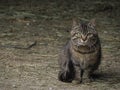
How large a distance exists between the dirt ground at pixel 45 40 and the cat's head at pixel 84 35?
61 centimetres

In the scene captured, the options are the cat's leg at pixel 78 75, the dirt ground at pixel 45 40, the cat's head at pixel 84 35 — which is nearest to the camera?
the cat's head at pixel 84 35

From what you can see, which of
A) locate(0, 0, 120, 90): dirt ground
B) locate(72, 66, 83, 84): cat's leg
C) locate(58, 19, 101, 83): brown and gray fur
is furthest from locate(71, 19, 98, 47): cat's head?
locate(0, 0, 120, 90): dirt ground

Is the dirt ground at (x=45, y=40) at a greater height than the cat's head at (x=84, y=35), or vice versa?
the cat's head at (x=84, y=35)

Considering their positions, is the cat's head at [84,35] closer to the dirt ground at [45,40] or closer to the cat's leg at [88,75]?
the cat's leg at [88,75]

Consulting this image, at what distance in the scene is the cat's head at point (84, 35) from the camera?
752 centimetres

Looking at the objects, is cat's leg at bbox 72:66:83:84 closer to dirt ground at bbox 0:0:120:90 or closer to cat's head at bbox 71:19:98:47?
dirt ground at bbox 0:0:120:90

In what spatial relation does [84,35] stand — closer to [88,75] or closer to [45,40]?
[88,75]

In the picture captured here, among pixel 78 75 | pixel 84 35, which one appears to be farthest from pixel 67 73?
pixel 84 35

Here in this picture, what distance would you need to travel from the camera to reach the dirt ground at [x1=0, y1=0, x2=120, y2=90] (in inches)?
310

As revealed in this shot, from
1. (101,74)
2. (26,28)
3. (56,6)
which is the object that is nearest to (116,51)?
(101,74)

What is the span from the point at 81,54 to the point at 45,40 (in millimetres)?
2384

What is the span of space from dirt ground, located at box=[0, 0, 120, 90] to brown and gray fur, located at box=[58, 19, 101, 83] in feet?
0.51

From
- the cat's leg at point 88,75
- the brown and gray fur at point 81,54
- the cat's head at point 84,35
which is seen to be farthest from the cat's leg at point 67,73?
the cat's head at point 84,35

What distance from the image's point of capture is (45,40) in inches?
393
